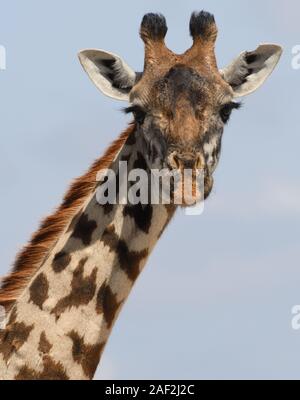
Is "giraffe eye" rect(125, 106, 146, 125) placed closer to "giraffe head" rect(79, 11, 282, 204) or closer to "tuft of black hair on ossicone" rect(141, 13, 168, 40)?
"giraffe head" rect(79, 11, 282, 204)

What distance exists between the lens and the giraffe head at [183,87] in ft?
41.1

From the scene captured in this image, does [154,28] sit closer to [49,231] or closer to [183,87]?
[183,87]

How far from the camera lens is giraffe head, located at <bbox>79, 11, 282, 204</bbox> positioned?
493 inches

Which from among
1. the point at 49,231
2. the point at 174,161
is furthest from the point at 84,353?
the point at 174,161

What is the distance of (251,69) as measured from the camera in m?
14.1

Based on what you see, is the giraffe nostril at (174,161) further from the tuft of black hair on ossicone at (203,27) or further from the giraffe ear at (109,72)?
the tuft of black hair on ossicone at (203,27)

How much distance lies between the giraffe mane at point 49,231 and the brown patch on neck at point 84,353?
3.05 feet

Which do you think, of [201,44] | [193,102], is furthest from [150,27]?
[193,102]

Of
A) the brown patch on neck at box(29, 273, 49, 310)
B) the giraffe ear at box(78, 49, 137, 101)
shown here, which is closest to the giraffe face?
the giraffe ear at box(78, 49, 137, 101)

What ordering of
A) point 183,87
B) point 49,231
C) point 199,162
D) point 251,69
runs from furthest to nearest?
point 251,69
point 49,231
point 183,87
point 199,162

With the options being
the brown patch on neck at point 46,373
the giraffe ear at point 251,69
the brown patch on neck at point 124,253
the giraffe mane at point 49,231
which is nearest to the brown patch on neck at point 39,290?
the giraffe mane at point 49,231

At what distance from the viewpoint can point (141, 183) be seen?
42.3 ft

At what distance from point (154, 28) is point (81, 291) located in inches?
148
